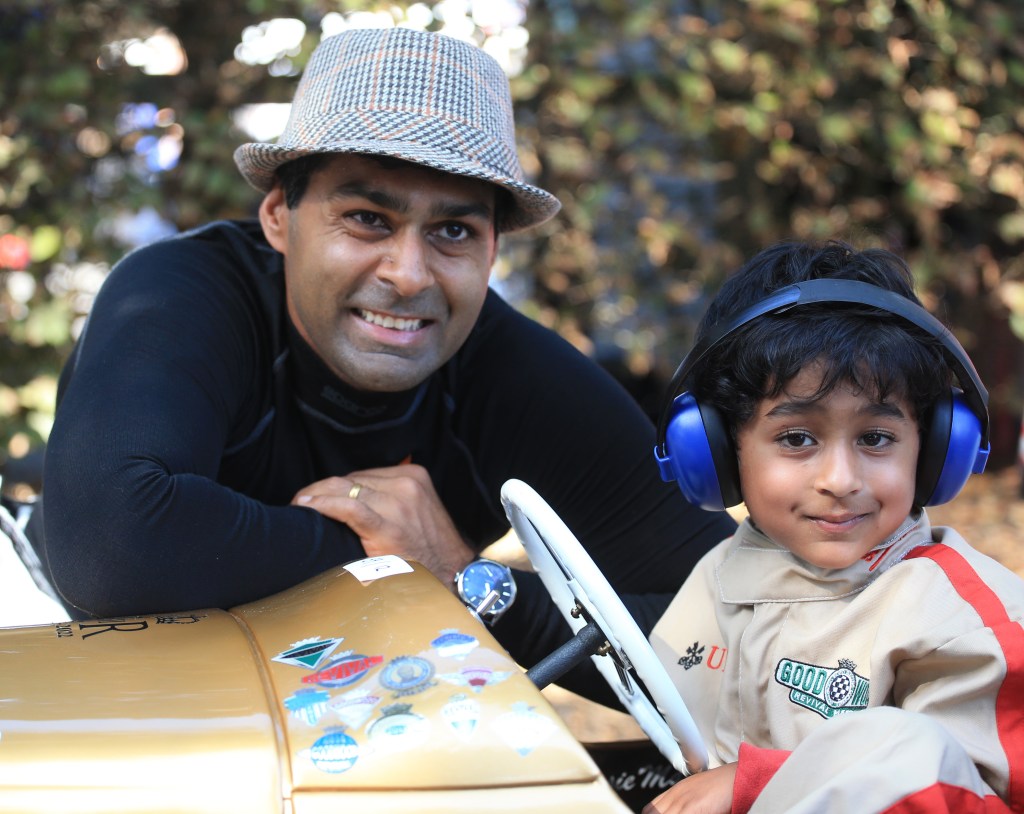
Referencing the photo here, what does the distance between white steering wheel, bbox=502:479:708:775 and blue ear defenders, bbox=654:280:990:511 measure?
297 mm

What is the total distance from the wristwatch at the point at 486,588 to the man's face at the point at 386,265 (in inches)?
17.5

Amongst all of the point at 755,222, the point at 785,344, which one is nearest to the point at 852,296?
the point at 785,344

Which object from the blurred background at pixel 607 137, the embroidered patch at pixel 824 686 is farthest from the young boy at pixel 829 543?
the blurred background at pixel 607 137

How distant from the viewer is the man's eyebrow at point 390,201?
214 cm

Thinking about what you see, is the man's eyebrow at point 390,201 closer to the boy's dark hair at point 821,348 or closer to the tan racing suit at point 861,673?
the boy's dark hair at point 821,348

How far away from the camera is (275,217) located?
2.40 meters

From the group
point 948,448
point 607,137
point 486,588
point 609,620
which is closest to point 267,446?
point 486,588

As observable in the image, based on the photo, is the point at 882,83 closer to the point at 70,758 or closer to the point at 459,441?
the point at 459,441

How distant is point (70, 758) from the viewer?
1.23 metres

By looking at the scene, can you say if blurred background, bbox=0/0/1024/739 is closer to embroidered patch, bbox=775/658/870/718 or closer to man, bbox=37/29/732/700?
man, bbox=37/29/732/700

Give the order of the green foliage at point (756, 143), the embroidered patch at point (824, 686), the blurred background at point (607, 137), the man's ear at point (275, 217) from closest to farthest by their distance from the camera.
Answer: the embroidered patch at point (824, 686) < the man's ear at point (275, 217) < the blurred background at point (607, 137) < the green foliage at point (756, 143)

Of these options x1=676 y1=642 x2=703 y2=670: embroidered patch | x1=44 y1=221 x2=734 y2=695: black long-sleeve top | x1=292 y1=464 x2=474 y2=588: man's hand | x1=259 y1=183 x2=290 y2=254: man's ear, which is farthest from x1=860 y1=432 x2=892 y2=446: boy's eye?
x1=259 y1=183 x2=290 y2=254: man's ear

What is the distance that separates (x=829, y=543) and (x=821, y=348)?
0.31m

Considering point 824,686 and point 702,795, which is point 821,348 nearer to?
point 824,686
